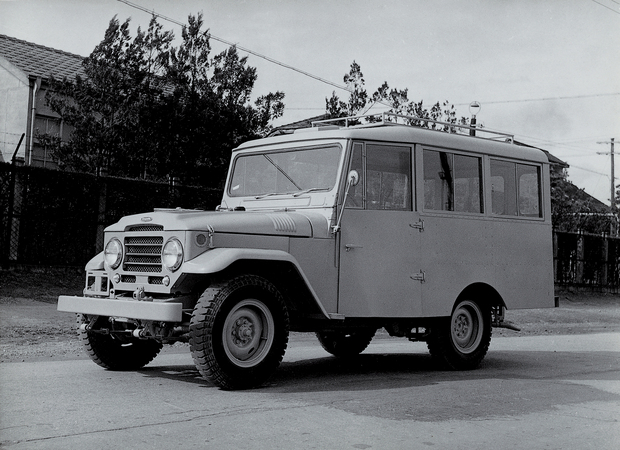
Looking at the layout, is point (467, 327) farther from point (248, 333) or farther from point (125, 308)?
point (125, 308)

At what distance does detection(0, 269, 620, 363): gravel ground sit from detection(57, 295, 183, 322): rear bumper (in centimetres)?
180

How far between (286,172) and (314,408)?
3.19 metres

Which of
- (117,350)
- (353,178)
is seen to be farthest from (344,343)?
(117,350)

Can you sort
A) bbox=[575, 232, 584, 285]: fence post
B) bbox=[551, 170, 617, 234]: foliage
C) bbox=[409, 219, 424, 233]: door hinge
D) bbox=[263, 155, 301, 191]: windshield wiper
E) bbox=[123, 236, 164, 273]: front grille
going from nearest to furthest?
bbox=[123, 236, 164, 273]: front grille
bbox=[263, 155, 301, 191]: windshield wiper
bbox=[409, 219, 424, 233]: door hinge
bbox=[575, 232, 584, 285]: fence post
bbox=[551, 170, 617, 234]: foliage

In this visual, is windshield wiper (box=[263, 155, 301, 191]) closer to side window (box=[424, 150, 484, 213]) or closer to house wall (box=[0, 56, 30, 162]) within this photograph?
side window (box=[424, 150, 484, 213])

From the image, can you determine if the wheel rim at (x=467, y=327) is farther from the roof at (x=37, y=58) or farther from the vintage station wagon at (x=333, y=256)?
the roof at (x=37, y=58)

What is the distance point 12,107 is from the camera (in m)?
25.3

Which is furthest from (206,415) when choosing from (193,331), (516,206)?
(516,206)

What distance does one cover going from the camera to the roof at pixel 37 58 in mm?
24328

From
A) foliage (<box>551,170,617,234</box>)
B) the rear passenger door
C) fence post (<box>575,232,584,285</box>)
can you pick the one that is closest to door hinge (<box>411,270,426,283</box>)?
the rear passenger door

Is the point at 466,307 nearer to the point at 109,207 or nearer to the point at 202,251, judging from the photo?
the point at 202,251

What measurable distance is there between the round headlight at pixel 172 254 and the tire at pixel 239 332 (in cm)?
39

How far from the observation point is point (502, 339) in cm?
1432

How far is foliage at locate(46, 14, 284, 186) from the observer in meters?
17.4
